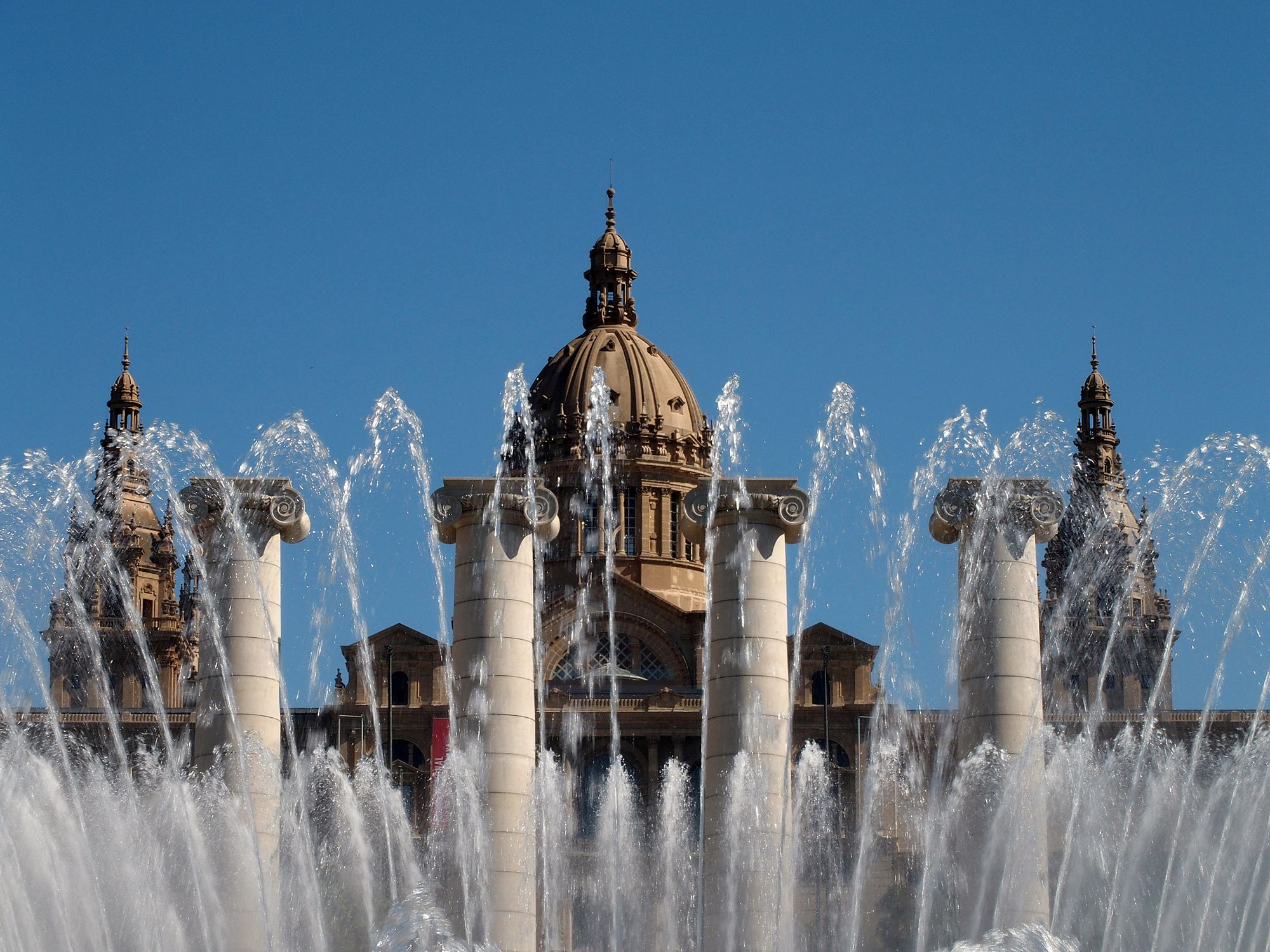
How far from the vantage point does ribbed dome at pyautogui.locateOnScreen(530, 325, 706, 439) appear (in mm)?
135000

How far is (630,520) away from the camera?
132 meters

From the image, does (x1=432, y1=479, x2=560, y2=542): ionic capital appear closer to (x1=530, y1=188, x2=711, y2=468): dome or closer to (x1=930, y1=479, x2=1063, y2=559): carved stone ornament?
(x1=930, y1=479, x2=1063, y2=559): carved stone ornament

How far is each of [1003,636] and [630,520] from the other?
282ft

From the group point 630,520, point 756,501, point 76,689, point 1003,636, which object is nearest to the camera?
point 1003,636

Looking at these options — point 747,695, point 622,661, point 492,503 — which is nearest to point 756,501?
point 747,695

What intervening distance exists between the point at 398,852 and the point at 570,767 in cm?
3200

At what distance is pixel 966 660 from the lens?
4728cm

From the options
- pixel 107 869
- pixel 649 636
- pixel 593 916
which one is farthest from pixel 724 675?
pixel 649 636

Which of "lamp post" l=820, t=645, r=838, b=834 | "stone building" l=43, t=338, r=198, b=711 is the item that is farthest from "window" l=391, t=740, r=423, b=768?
"lamp post" l=820, t=645, r=838, b=834

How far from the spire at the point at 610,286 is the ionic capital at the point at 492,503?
96524 mm

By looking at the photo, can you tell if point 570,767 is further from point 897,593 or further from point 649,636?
point 897,593

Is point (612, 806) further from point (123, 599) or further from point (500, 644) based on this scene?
point (123, 599)

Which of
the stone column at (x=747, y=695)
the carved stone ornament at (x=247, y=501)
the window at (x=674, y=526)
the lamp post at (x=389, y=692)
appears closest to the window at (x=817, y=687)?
the window at (x=674, y=526)

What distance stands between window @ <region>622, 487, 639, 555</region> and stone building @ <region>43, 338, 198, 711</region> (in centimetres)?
2098
